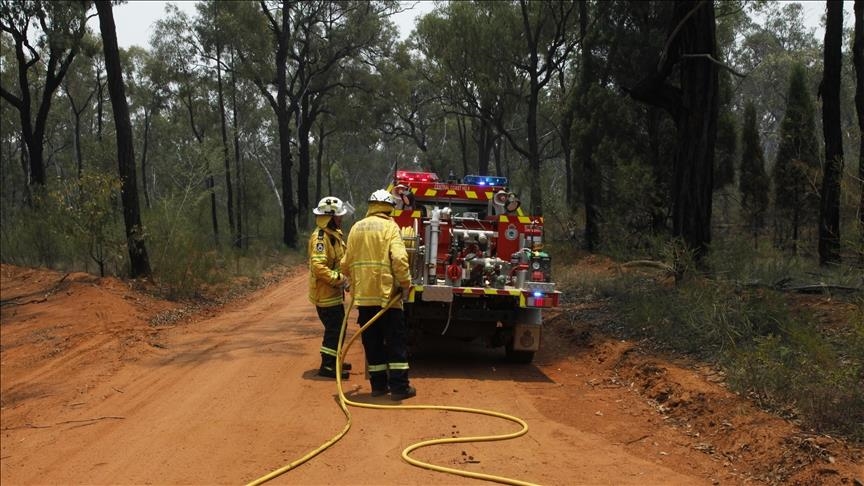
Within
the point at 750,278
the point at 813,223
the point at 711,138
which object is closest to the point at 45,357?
the point at 750,278

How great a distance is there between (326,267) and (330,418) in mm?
2003

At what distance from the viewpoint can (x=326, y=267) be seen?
7641 millimetres

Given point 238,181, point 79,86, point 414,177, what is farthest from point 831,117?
point 79,86

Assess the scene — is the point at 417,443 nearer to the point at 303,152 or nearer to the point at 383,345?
the point at 383,345

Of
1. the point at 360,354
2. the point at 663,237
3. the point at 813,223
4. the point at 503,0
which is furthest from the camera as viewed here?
the point at 503,0

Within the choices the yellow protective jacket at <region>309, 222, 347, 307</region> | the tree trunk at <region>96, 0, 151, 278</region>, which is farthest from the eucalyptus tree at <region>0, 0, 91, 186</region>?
the yellow protective jacket at <region>309, 222, 347, 307</region>

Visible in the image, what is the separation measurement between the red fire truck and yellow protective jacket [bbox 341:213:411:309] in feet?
3.02

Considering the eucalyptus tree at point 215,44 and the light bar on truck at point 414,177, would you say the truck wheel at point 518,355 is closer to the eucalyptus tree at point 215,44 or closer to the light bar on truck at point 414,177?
the light bar on truck at point 414,177

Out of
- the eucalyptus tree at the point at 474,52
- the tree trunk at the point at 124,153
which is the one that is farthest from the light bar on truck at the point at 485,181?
the eucalyptus tree at the point at 474,52

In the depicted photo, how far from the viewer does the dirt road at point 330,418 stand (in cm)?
495

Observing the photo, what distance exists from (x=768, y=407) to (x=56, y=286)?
571 inches

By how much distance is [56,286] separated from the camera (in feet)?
48.4

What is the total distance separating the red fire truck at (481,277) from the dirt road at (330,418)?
0.55 metres

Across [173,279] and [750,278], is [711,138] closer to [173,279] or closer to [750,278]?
[750,278]
